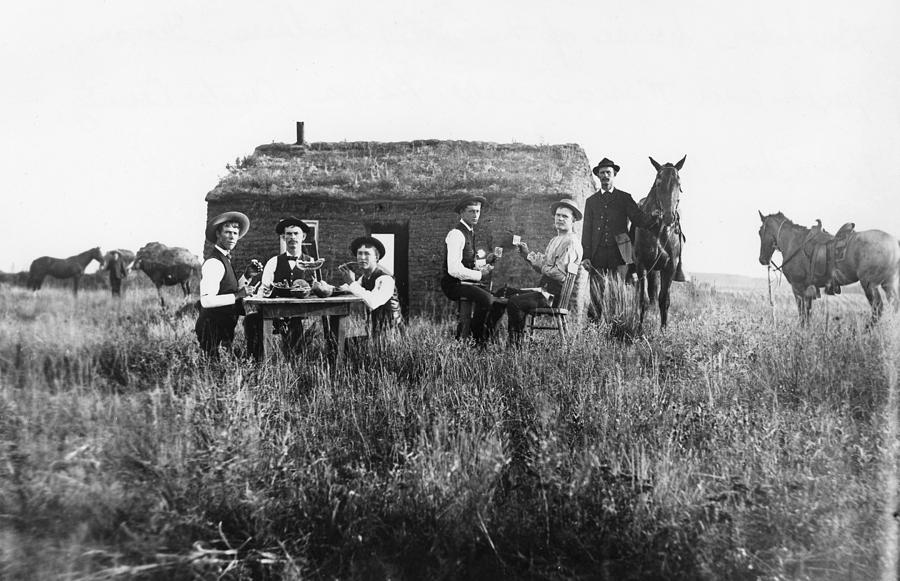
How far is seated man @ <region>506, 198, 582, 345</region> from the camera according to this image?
268 inches

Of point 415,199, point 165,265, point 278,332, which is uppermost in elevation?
point 415,199

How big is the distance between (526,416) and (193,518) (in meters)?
2.42

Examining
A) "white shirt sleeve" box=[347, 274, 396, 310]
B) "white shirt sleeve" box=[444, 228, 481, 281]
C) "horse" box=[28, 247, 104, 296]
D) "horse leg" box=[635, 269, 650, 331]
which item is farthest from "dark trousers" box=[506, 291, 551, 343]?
"horse" box=[28, 247, 104, 296]

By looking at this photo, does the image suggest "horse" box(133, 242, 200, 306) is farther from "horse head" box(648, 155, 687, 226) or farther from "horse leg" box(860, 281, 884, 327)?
"horse leg" box(860, 281, 884, 327)

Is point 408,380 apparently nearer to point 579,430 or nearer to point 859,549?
point 579,430

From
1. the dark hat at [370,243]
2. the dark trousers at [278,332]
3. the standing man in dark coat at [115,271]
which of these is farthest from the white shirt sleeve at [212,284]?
the standing man in dark coat at [115,271]

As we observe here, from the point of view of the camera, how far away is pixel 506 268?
10.7m

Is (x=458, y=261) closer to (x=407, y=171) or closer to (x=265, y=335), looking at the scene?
(x=265, y=335)

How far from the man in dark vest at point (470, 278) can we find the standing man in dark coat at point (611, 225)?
1.71m

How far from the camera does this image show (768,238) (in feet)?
34.6

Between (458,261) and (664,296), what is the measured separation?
311 cm

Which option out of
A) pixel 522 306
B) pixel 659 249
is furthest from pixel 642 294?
pixel 522 306

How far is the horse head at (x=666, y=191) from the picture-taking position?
7573 mm

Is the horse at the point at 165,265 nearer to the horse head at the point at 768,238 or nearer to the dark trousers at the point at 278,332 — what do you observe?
the dark trousers at the point at 278,332
